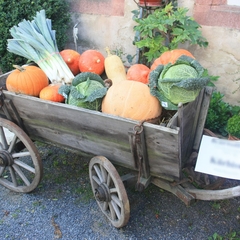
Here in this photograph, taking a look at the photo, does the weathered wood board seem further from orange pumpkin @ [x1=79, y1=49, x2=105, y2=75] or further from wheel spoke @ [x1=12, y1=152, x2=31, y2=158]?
orange pumpkin @ [x1=79, y1=49, x2=105, y2=75]

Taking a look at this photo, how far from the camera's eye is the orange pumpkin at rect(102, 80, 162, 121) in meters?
1.88

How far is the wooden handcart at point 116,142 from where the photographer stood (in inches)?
68.9

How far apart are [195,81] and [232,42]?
5.58ft

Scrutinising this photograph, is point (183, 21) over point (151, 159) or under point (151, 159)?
over

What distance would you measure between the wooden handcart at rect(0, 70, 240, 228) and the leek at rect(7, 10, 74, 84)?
544mm

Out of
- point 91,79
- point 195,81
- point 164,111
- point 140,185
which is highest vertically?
point 195,81

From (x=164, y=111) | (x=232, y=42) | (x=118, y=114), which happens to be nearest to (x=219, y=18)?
(x=232, y=42)

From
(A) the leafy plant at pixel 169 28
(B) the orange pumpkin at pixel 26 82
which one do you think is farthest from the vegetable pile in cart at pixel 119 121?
(A) the leafy plant at pixel 169 28

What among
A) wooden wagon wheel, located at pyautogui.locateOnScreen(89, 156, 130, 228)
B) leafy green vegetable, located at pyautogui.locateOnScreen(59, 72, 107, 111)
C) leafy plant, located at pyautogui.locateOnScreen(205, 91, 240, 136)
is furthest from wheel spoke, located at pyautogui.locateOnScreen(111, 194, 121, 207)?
leafy plant, located at pyautogui.locateOnScreen(205, 91, 240, 136)

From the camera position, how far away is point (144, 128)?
173cm

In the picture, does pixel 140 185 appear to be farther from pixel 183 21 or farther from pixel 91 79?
pixel 183 21

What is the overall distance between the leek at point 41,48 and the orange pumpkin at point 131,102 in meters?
0.85

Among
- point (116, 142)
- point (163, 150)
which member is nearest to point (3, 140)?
point (116, 142)

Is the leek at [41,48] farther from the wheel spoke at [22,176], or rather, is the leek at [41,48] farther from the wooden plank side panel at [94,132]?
the wheel spoke at [22,176]
